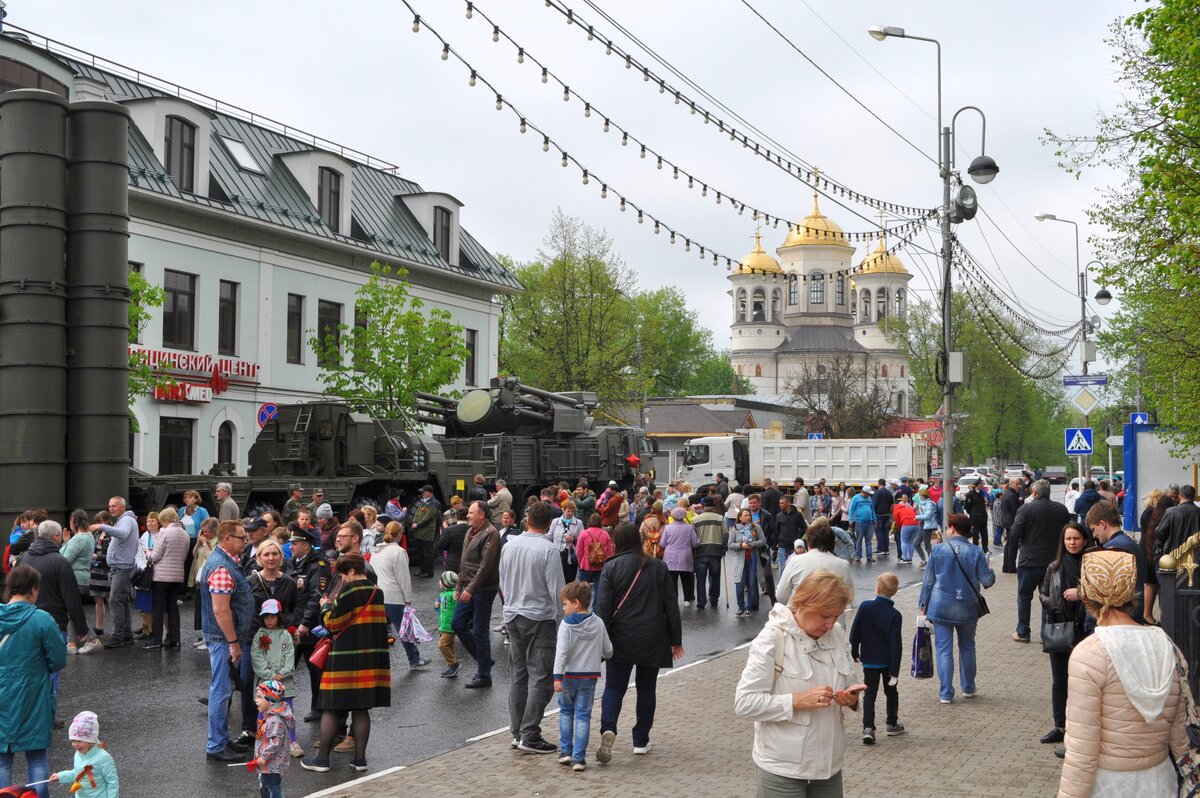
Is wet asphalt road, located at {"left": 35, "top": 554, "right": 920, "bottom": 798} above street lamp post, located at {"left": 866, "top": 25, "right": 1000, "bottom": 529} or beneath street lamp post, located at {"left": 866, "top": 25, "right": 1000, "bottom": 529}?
beneath

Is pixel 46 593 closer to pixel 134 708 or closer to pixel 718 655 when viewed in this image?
pixel 134 708

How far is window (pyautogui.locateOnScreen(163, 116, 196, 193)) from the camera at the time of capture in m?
33.0

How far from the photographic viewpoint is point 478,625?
12547mm

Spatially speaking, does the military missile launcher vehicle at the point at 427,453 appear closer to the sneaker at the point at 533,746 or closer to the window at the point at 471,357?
the window at the point at 471,357

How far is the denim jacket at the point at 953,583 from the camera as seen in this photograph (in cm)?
1117

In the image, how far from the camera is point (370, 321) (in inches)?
1391

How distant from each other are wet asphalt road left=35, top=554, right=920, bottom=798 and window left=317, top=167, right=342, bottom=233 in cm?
2433

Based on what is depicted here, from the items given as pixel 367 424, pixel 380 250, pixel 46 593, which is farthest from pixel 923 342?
pixel 46 593

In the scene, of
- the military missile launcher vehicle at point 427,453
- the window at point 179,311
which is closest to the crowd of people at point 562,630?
the military missile launcher vehicle at point 427,453

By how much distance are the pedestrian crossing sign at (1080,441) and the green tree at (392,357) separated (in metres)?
15.9

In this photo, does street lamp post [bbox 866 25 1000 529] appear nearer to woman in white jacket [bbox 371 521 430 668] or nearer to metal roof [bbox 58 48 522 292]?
woman in white jacket [bbox 371 521 430 668]

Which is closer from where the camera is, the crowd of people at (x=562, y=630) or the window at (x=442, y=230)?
the crowd of people at (x=562, y=630)

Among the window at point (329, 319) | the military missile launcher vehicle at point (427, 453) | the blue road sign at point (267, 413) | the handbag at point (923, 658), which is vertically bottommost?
the handbag at point (923, 658)

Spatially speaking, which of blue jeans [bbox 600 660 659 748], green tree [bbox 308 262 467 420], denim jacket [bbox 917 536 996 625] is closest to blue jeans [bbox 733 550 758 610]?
denim jacket [bbox 917 536 996 625]
